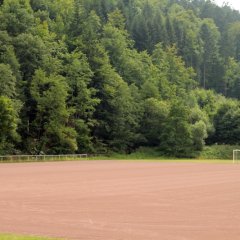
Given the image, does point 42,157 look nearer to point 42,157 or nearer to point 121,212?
point 42,157

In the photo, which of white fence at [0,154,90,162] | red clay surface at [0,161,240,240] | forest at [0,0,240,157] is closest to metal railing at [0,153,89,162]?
white fence at [0,154,90,162]

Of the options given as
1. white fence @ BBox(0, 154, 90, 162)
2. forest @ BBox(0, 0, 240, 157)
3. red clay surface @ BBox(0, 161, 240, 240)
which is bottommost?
white fence @ BBox(0, 154, 90, 162)

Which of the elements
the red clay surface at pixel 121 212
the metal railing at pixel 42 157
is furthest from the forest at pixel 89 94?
the red clay surface at pixel 121 212

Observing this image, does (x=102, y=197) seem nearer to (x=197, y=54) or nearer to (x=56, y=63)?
(x=56, y=63)

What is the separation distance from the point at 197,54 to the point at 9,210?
156 metres

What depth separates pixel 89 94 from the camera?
321ft

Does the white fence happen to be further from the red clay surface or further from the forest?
the red clay surface

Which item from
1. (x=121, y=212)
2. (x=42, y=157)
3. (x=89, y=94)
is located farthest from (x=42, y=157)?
(x=121, y=212)

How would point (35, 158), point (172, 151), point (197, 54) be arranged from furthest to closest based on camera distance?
point (197, 54)
point (172, 151)
point (35, 158)

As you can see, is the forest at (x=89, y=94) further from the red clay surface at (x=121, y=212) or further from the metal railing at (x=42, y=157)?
the red clay surface at (x=121, y=212)

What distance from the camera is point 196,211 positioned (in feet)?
70.6

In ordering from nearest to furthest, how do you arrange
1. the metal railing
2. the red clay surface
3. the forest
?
the red clay surface, the metal railing, the forest

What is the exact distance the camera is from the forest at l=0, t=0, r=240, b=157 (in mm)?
87250

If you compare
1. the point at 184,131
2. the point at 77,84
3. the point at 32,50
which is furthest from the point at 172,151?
the point at 32,50
